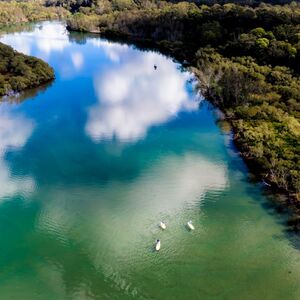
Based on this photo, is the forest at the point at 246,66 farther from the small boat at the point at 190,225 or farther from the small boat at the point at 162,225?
the small boat at the point at 162,225

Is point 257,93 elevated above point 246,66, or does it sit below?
below

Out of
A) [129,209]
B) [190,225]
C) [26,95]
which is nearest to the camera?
[190,225]

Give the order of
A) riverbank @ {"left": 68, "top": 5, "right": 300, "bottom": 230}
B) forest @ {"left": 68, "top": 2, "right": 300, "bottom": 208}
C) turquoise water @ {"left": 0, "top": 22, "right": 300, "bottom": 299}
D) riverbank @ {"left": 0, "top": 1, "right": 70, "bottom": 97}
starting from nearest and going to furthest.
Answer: turquoise water @ {"left": 0, "top": 22, "right": 300, "bottom": 299}, riverbank @ {"left": 68, "top": 5, "right": 300, "bottom": 230}, forest @ {"left": 68, "top": 2, "right": 300, "bottom": 208}, riverbank @ {"left": 0, "top": 1, "right": 70, "bottom": 97}

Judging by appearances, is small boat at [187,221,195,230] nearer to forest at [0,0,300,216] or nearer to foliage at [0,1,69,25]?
forest at [0,0,300,216]

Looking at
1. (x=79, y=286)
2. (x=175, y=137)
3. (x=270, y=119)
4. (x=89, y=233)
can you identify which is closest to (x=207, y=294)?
(x=79, y=286)

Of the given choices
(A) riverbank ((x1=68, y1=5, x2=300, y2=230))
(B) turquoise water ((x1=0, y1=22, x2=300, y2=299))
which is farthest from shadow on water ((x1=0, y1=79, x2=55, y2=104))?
(A) riverbank ((x1=68, y1=5, x2=300, y2=230))

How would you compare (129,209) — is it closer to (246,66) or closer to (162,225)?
(162,225)

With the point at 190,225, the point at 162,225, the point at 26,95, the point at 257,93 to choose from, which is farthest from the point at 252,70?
the point at 162,225
